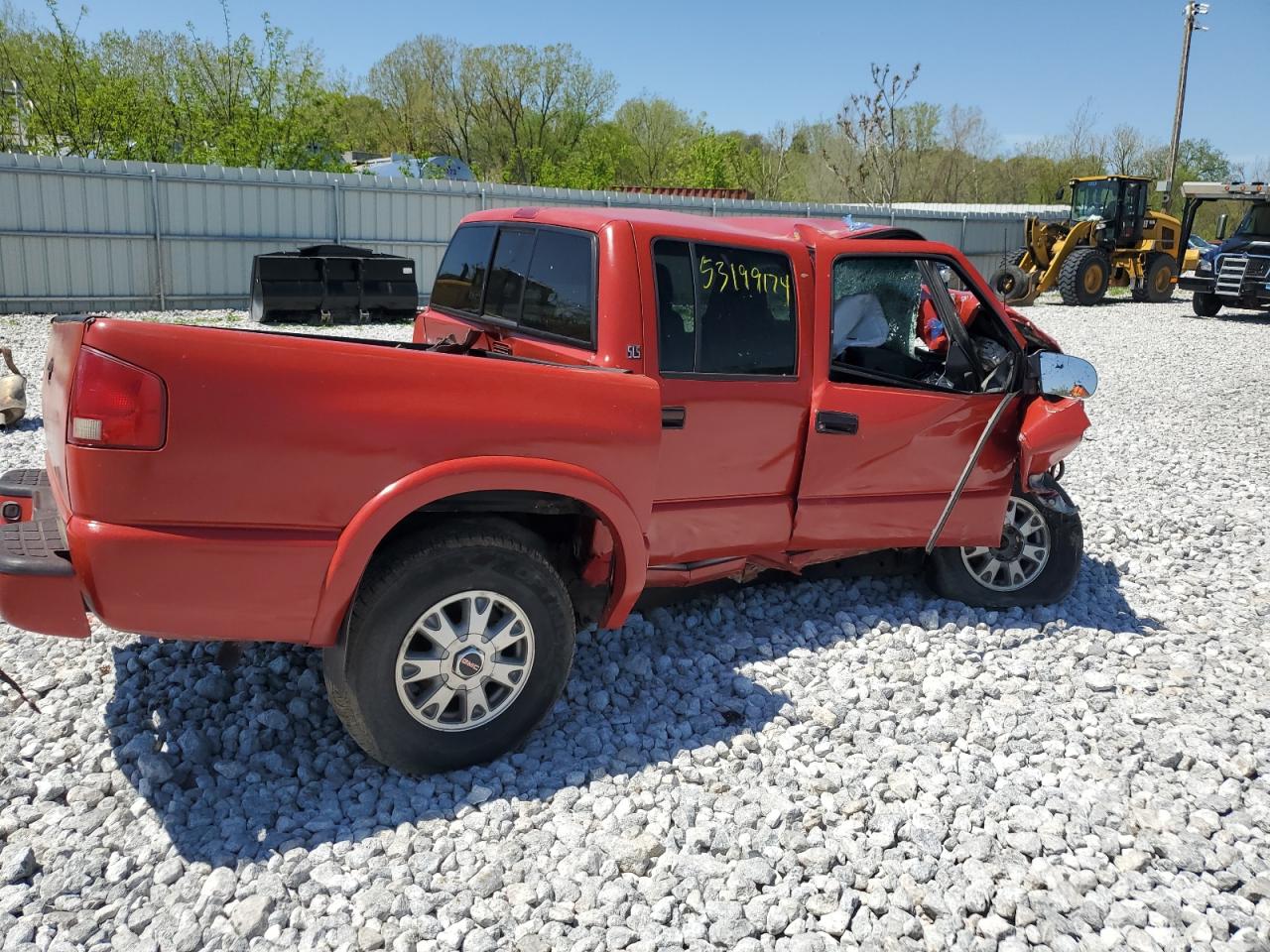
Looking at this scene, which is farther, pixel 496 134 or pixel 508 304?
pixel 496 134

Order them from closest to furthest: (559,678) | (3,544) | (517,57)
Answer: (3,544), (559,678), (517,57)

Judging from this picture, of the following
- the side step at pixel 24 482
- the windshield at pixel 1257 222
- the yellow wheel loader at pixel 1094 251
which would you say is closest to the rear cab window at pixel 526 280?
the side step at pixel 24 482

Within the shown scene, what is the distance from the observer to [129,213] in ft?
54.7

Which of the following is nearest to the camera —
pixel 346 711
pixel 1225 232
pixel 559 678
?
pixel 346 711

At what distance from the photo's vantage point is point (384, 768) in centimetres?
354

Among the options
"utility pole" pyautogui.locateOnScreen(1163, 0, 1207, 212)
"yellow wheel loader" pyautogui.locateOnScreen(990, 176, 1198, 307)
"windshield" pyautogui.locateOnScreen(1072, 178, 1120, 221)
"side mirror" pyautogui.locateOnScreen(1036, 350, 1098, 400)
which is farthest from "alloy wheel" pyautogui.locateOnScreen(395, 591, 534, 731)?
"utility pole" pyautogui.locateOnScreen(1163, 0, 1207, 212)

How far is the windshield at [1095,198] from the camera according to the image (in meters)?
25.1

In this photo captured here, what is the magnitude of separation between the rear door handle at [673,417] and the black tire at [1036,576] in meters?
1.91

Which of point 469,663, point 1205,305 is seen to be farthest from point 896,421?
point 1205,305

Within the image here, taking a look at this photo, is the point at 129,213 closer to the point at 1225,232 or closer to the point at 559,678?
the point at 559,678

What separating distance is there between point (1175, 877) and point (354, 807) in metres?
2.60

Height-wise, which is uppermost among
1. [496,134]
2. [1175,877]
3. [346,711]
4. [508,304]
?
[496,134]

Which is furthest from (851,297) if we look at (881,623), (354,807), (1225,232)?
(1225,232)

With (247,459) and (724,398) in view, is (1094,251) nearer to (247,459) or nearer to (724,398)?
(724,398)
